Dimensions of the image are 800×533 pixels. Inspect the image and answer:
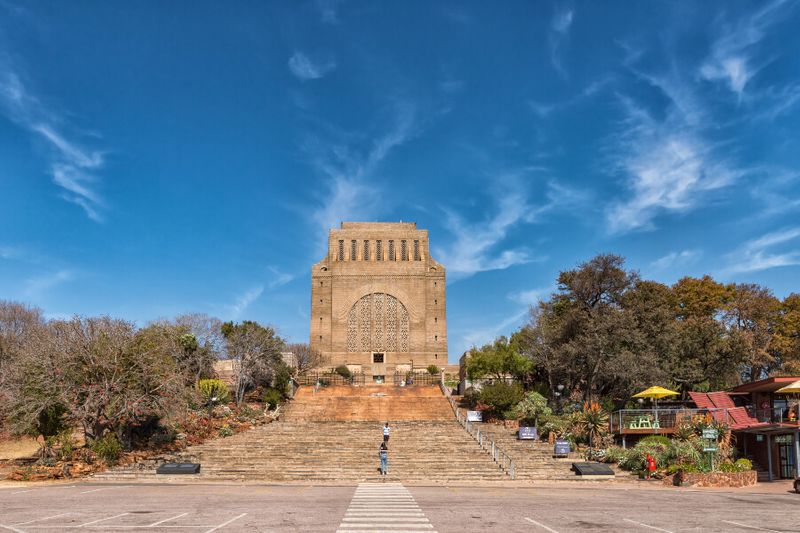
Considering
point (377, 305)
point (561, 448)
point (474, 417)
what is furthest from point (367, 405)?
point (377, 305)

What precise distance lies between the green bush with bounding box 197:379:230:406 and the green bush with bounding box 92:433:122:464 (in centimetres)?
1056

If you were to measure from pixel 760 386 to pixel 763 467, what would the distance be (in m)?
4.94

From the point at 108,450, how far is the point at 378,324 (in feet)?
148

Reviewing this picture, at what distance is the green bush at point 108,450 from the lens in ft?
79.2

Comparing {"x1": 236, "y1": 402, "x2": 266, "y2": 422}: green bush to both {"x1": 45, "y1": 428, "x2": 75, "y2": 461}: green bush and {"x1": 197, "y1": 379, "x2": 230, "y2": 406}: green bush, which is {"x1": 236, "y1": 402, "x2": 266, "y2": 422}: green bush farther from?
{"x1": 45, "y1": 428, "x2": 75, "y2": 461}: green bush

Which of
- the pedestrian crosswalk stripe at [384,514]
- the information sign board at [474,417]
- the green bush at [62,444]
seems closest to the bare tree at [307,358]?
the information sign board at [474,417]

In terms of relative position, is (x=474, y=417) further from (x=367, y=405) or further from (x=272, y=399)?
(x=272, y=399)

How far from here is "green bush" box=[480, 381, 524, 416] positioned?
34.5m

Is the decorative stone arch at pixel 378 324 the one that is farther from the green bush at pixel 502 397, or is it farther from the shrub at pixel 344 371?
the green bush at pixel 502 397

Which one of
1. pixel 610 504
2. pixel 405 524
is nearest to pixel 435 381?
pixel 610 504

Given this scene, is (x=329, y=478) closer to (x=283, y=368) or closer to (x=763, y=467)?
(x=763, y=467)

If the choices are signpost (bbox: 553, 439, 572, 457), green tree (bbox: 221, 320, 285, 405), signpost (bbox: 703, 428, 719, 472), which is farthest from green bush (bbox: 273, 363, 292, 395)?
signpost (bbox: 703, 428, 719, 472)

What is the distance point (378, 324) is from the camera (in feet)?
225

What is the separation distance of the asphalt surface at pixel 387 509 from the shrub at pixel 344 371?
38633 millimetres
